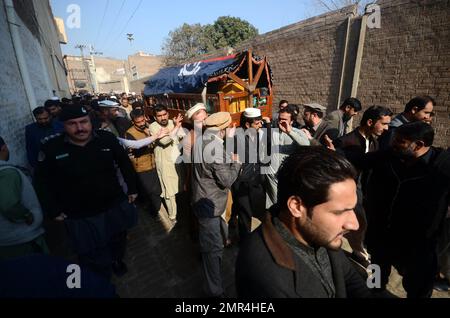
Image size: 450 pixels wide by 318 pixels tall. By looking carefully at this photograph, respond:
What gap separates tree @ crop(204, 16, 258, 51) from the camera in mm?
22969

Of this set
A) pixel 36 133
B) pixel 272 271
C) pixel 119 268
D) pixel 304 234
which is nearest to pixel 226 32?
pixel 36 133

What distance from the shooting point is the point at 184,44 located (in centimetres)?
2525

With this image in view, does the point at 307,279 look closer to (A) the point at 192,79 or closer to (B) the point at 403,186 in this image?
(B) the point at 403,186

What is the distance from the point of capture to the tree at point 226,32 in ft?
75.4

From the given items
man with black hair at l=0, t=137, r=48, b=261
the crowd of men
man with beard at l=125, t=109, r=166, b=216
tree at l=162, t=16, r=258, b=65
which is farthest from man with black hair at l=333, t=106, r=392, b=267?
tree at l=162, t=16, r=258, b=65

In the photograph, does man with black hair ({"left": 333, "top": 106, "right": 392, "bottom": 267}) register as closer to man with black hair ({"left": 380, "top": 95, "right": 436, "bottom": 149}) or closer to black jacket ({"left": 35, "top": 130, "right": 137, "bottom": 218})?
man with black hair ({"left": 380, "top": 95, "right": 436, "bottom": 149})

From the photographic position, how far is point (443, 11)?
205 inches

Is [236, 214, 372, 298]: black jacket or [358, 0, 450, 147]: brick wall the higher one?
[358, 0, 450, 147]: brick wall

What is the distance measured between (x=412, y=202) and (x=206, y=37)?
25940 millimetres

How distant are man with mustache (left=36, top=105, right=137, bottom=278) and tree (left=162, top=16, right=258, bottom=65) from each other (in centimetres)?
2201

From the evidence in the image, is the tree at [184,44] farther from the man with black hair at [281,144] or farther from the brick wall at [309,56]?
the man with black hair at [281,144]

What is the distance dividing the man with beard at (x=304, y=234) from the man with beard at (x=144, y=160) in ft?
10.0

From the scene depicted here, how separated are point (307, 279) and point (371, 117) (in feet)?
7.97

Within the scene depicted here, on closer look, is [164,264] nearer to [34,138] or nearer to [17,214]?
[17,214]
